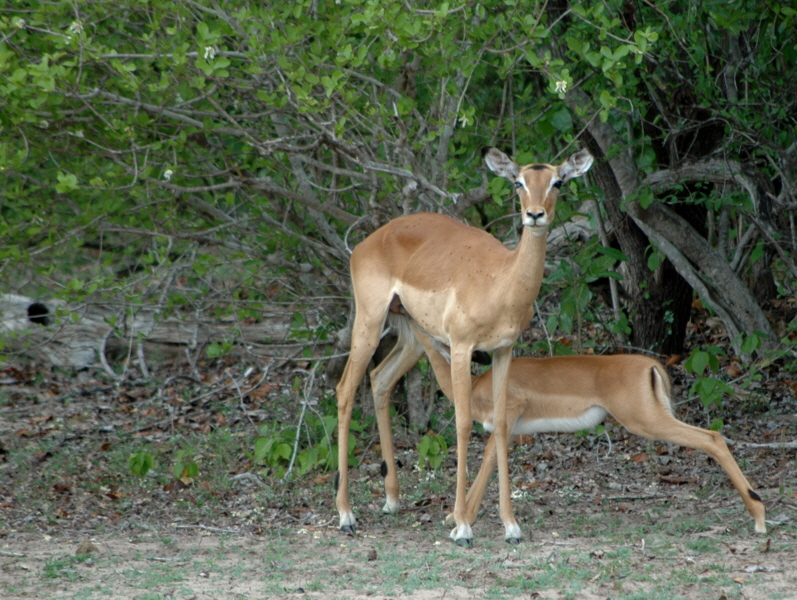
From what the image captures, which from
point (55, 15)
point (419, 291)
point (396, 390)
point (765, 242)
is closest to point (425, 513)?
point (419, 291)

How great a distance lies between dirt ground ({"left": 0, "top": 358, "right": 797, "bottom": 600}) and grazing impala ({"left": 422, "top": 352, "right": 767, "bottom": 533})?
51 centimetres

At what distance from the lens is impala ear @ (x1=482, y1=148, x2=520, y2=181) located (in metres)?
5.57

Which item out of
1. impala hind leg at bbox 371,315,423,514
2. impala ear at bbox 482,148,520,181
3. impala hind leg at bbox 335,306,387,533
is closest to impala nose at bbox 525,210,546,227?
impala ear at bbox 482,148,520,181

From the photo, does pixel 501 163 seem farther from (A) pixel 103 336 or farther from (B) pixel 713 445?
(A) pixel 103 336

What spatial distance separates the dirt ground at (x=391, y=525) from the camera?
4.74m

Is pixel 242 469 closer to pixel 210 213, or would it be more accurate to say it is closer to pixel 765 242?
pixel 210 213

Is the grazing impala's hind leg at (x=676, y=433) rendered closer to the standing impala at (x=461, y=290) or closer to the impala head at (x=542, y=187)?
the standing impala at (x=461, y=290)

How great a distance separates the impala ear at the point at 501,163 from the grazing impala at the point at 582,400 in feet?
4.38

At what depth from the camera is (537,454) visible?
7.80 metres

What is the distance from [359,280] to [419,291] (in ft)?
1.71

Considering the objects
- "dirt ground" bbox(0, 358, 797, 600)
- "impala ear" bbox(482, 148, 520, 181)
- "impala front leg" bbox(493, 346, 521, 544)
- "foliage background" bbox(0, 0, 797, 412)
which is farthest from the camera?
"foliage background" bbox(0, 0, 797, 412)

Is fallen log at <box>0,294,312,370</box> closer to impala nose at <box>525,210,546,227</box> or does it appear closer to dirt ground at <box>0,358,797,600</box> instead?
dirt ground at <box>0,358,797,600</box>

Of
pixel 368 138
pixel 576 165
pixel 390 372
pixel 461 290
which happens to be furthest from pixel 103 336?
pixel 576 165

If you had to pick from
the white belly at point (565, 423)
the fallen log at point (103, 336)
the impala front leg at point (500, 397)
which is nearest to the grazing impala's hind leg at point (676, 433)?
the white belly at point (565, 423)
